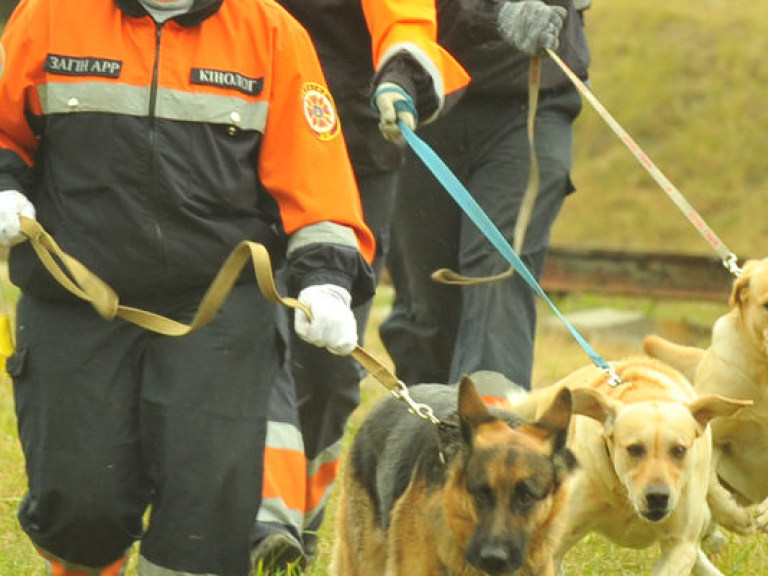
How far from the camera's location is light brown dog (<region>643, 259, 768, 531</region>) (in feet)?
19.9

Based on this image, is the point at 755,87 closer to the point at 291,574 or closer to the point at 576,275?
the point at 576,275

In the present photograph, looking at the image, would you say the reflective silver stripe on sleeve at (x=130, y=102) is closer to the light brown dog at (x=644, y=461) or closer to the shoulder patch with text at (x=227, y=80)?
the shoulder patch with text at (x=227, y=80)

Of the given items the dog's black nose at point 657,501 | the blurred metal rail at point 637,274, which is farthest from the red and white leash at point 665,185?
the blurred metal rail at point 637,274

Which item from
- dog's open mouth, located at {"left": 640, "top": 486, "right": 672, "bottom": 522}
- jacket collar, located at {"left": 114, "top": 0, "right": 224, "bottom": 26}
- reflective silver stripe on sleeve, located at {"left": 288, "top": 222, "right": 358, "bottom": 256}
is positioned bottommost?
dog's open mouth, located at {"left": 640, "top": 486, "right": 672, "bottom": 522}

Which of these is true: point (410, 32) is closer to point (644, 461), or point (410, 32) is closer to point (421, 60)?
point (421, 60)

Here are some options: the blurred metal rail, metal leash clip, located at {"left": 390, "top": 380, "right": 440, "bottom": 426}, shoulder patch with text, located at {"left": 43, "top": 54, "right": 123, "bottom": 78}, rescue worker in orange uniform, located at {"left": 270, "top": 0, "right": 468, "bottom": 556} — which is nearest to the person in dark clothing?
rescue worker in orange uniform, located at {"left": 270, "top": 0, "right": 468, "bottom": 556}

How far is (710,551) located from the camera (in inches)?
250

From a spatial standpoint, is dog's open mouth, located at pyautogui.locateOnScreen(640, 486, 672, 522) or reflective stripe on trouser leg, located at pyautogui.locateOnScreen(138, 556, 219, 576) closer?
reflective stripe on trouser leg, located at pyautogui.locateOnScreen(138, 556, 219, 576)

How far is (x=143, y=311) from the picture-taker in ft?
14.0

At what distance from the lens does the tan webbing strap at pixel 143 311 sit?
4.16 m

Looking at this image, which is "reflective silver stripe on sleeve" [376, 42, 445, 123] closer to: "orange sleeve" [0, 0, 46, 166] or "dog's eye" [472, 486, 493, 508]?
"orange sleeve" [0, 0, 46, 166]

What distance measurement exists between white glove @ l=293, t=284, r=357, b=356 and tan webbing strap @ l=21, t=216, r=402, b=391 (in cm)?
3

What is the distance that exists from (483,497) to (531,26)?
7.40 ft

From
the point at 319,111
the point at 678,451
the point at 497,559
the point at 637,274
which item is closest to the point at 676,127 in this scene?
the point at 637,274
